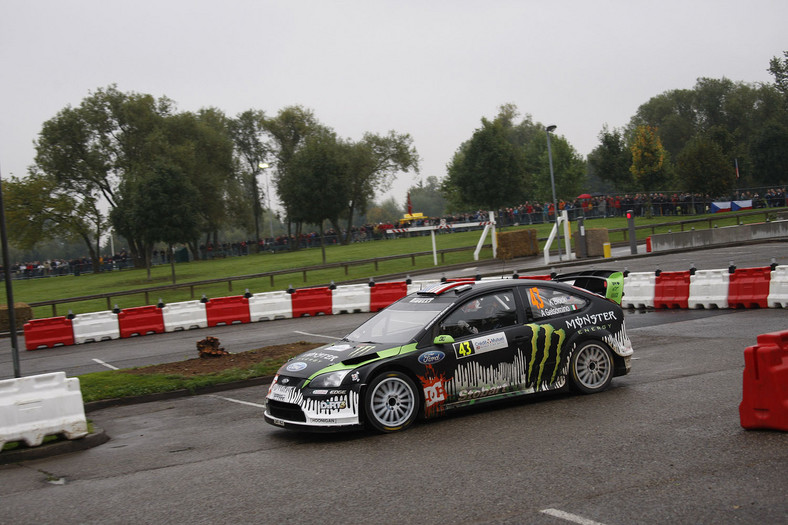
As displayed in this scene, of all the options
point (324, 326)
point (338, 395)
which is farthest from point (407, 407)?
point (324, 326)

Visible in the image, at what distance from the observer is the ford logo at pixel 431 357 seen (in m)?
8.15

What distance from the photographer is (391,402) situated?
26.2ft

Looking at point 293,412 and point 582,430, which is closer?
point 582,430

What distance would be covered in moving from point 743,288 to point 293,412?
1226cm

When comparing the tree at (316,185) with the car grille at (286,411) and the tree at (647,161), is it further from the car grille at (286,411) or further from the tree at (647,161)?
the car grille at (286,411)

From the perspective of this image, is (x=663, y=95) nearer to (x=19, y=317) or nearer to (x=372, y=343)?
(x=19, y=317)

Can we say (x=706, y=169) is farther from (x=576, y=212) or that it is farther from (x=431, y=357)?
(x=431, y=357)

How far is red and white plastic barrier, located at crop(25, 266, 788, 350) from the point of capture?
17719mm

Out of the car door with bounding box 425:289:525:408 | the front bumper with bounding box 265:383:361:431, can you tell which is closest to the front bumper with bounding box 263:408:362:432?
the front bumper with bounding box 265:383:361:431

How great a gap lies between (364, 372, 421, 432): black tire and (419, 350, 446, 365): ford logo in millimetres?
256

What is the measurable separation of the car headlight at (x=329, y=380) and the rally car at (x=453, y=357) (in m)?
0.01

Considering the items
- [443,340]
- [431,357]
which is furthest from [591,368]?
[431,357]

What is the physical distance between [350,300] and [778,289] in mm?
12422

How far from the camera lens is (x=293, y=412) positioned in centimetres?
796
